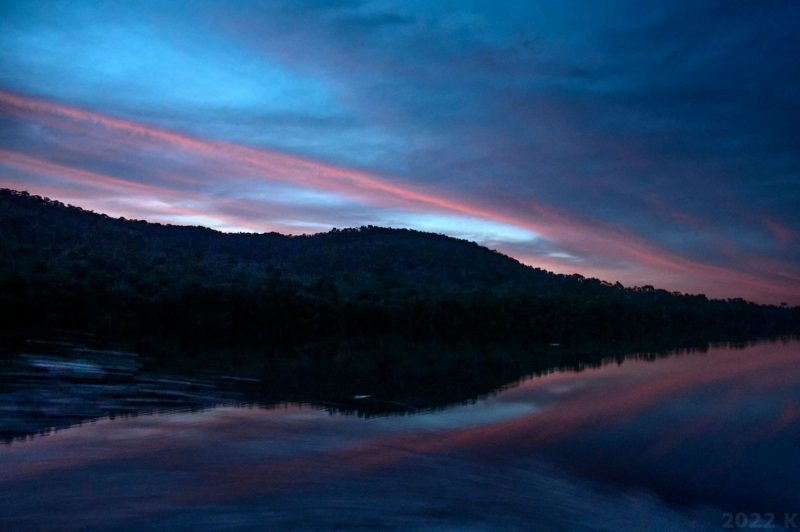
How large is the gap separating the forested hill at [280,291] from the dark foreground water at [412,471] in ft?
30.1

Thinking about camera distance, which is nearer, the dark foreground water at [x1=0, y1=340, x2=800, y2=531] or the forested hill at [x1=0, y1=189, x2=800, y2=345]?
the dark foreground water at [x1=0, y1=340, x2=800, y2=531]

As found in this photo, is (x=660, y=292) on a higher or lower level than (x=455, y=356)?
higher

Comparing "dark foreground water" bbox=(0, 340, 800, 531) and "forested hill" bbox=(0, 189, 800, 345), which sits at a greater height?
"forested hill" bbox=(0, 189, 800, 345)

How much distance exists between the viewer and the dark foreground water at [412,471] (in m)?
5.33

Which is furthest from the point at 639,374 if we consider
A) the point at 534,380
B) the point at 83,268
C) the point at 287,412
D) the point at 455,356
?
the point at 83,268

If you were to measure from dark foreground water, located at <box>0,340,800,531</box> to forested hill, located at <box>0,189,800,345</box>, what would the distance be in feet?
30.1

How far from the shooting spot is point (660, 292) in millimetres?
48875

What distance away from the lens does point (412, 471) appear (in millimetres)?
6562

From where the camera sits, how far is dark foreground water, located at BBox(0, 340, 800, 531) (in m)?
5.33

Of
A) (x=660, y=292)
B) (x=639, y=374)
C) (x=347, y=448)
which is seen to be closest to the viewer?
(x=347, y=448)

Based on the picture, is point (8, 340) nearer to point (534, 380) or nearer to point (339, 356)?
point (339, 356)

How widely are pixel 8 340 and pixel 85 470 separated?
341 inches

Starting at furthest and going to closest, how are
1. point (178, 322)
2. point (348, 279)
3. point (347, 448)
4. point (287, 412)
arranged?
1. point (348, 279)
2. point (178, 322)
3. point (287, 412)
4. point (347, 448)

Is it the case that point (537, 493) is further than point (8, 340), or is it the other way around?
point (8, 340)
